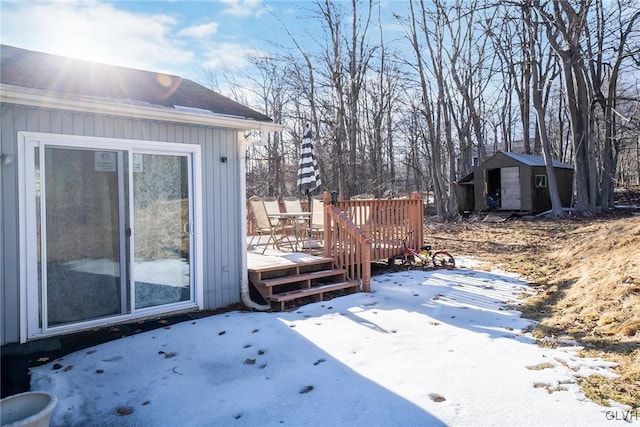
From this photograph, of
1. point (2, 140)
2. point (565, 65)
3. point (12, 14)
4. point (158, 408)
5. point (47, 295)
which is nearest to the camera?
point (158, 408)

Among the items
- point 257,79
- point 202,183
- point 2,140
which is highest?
point 257,79

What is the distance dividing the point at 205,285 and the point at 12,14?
347cm

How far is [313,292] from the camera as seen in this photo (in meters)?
5.25

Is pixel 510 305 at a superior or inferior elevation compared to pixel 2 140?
inferior

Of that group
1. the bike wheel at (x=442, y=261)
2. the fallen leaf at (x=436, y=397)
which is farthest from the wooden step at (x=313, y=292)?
the fallen leaf at (x=436, y=397)

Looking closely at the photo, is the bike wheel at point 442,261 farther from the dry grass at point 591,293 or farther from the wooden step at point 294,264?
the wooden step at point 294,264

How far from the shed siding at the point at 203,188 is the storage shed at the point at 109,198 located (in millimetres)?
11

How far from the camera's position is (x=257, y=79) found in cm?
2083

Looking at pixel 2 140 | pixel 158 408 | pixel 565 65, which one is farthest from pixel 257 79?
pixel 158 408

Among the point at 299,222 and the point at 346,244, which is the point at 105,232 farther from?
the point at 299,222

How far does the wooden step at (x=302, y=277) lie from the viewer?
517 centimetres

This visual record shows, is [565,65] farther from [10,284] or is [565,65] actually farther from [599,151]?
[10,284]

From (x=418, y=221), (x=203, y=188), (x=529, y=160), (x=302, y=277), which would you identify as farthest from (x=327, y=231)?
(x=529, y=160)

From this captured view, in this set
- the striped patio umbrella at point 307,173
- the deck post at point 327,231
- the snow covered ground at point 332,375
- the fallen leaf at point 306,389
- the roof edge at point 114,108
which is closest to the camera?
the snow covered ground at point 332,375
